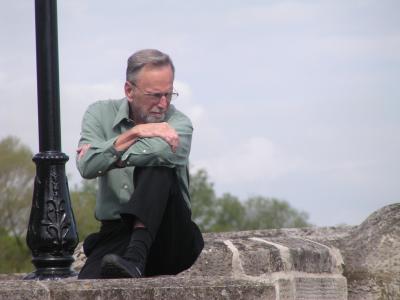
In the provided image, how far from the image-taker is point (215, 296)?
4.80m

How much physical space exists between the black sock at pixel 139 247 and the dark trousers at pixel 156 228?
3 centimetres

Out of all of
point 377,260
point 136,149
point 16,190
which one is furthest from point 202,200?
point 136,149

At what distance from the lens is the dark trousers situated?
5.12 meters

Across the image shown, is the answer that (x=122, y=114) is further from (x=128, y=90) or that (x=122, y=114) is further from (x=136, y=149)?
(x=136, y=149)

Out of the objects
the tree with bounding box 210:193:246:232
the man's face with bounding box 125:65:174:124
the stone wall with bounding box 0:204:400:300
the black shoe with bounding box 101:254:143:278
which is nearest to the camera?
the stone wall with bounding box 0:204:400:300

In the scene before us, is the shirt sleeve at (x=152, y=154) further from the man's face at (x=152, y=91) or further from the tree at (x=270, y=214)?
the tree at (x=270, y=214)

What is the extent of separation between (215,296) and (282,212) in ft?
151

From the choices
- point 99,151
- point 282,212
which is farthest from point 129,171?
point 282,212

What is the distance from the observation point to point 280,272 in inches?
234

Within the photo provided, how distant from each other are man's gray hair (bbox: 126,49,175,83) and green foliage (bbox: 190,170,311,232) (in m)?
43.0

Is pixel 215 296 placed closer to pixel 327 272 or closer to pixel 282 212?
pixel 327 272

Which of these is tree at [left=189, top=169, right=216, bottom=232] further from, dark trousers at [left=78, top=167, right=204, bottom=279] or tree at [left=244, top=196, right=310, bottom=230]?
dark trousers at [left=78, top=167, right=204, bottom=279]

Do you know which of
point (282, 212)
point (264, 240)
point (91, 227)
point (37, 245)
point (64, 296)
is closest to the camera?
point (64, 296)

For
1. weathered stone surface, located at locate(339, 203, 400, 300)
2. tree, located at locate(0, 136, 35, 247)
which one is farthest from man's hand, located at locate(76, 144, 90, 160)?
tree, located at locate(0, 136, 35, 247)
